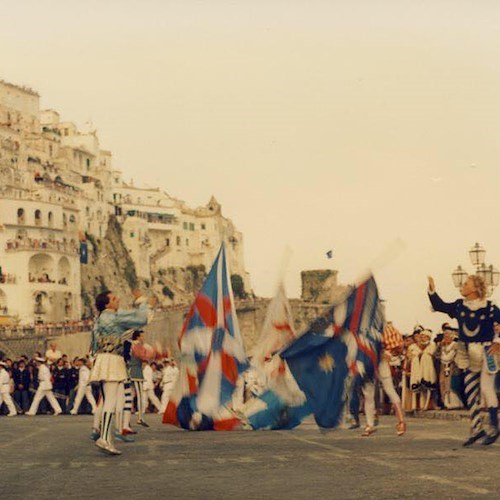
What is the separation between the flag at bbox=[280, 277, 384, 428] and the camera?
19.8 metres

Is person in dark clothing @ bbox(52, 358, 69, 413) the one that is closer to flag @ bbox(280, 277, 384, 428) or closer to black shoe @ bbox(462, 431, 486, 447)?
flag @ bbox(280, 277, 384, 428)

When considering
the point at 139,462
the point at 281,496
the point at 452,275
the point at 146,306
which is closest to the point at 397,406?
the point at 146,306

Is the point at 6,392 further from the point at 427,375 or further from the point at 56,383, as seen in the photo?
the point at 427,375

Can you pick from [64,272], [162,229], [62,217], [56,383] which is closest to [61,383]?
[56,383]

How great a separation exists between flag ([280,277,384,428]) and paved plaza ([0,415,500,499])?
2.46ft

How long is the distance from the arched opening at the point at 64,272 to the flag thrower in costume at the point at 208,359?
4148 inches

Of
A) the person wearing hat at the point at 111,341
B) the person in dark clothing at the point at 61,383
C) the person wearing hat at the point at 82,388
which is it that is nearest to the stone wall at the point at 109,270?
the person in dark clothing at the point at 61,383

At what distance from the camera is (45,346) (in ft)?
352

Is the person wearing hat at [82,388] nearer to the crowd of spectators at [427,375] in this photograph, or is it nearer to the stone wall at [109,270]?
the crowd of spectators at [427,375]

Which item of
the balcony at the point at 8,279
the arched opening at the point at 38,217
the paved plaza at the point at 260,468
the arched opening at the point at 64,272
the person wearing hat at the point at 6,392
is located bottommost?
the paved plaza at the point at 260,468

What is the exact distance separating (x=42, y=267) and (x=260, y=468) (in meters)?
118

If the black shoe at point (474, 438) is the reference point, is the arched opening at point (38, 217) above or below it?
above

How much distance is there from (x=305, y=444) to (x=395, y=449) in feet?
6.53

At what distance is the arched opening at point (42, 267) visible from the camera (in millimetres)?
127625
